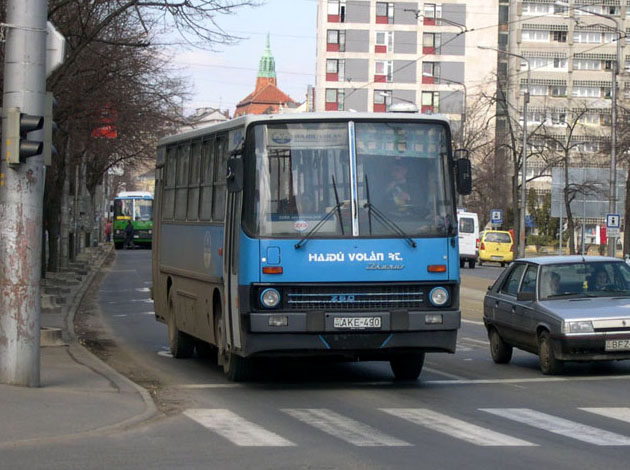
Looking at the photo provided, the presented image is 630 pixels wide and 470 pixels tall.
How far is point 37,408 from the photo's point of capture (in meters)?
11.7

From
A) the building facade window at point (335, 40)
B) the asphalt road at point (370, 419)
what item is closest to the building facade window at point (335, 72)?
the building facade window at point (335, 40)

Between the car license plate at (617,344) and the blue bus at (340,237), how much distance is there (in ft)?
7.21

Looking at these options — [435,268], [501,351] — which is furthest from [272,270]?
[501,351]

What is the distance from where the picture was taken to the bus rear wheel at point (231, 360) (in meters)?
14.8

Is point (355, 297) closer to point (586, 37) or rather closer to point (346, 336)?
point (346, 336)

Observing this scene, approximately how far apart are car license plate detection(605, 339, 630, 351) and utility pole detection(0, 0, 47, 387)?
6605 millimetres

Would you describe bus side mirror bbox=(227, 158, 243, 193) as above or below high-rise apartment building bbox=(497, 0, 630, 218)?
below

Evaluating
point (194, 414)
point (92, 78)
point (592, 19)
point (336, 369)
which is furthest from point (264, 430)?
point (592, 19)

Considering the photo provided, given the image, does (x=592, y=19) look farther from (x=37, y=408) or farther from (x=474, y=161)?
(x=37, y=408)

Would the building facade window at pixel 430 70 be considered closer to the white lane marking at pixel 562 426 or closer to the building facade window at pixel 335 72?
the building facade window at pixel 335 72

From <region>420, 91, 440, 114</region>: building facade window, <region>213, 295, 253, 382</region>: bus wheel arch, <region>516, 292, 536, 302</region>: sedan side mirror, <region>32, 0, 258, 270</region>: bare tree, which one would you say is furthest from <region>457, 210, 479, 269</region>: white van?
<region>213, 295, 253, 382</region>: bus wheel arch

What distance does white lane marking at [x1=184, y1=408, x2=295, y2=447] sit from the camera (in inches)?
400

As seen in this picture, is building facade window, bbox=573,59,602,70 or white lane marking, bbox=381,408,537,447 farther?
building facade window, bbox=573,59,602,70

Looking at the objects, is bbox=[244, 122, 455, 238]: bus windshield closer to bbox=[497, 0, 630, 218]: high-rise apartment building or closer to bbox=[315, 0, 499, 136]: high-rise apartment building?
bbox=[315, 0, 499, 136]: high-rise apartment building
